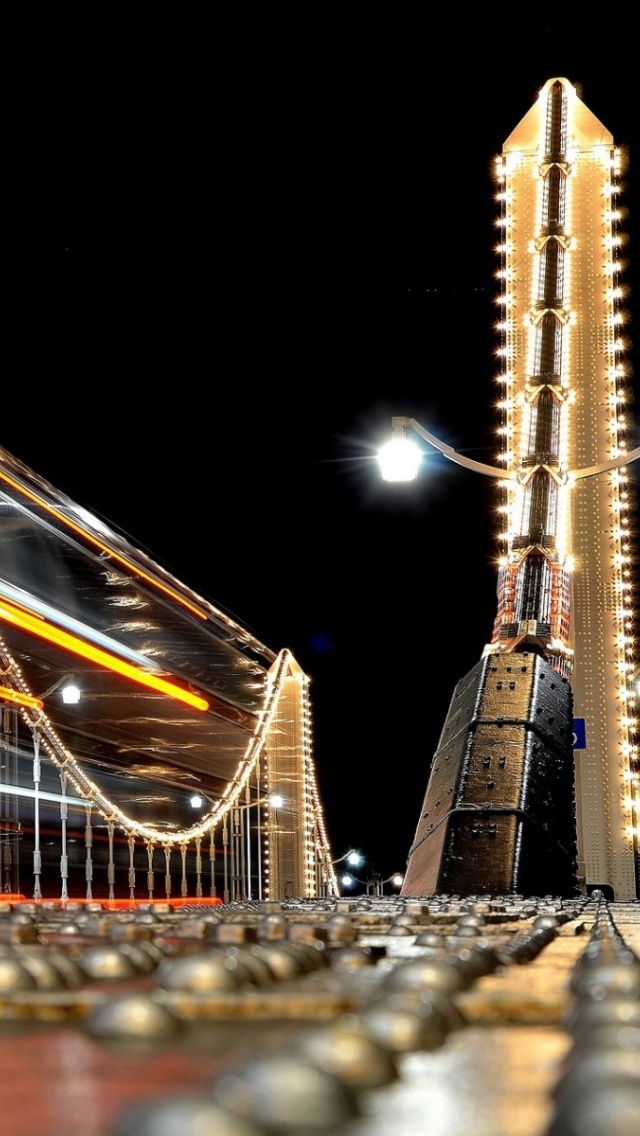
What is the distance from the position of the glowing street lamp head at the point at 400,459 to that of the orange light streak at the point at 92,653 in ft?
42.2

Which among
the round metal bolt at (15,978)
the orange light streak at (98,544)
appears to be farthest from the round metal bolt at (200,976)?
the orange light streak at (98,544)

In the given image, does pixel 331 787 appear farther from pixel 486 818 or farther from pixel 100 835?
pixel 486 818

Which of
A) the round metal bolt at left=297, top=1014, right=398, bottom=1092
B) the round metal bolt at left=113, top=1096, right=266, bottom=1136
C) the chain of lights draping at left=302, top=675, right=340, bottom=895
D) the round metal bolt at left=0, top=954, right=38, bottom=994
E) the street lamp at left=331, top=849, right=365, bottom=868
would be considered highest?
the round metal bolt at left=113, top=1096, right=266, bottom=1136

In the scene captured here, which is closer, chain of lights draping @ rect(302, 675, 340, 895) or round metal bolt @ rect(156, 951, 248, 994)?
round metal bolt @ rect(156, 951, 248, 994)

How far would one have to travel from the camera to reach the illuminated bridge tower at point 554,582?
28.1ft

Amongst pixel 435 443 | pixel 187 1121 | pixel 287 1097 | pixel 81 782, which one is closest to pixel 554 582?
pixel 435 443

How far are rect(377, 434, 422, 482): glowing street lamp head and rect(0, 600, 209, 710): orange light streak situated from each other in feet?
42.2

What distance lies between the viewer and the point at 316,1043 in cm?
113

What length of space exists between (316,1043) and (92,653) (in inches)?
1296

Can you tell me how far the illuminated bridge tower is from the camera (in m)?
8.57

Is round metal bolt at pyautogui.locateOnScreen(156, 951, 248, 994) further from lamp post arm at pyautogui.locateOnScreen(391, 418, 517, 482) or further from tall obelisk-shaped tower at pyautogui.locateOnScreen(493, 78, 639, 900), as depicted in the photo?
tall obelisk-shaped tower at pyautogui.locateOnScreen(493, 78, 639, 900)

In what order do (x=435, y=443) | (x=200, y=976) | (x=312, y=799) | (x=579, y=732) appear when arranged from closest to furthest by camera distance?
(x=200, y=976) < (x=435, y=443) < (x=579, y=732) < (x=312, y=799)

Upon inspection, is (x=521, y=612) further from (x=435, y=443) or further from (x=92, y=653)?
(x=92, y=653)

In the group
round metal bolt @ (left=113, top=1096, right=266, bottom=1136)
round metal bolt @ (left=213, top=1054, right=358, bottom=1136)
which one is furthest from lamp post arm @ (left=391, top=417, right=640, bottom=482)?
round metal bolt @ (left=113, top=1096, right=266, bottom=1136)
